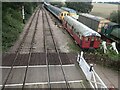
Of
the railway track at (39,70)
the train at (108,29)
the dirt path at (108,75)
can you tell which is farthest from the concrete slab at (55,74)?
the train at (108,29)

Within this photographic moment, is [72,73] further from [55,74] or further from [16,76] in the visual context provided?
[16,76]

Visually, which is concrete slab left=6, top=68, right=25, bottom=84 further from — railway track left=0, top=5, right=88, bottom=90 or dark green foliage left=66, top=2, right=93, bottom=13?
dark green foliage left=66, top=2, right=93, bottom=13

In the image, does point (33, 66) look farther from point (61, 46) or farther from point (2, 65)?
point (61, 46)

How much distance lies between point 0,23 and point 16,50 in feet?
19.0

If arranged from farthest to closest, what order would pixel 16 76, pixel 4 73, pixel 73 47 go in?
pixel 73 47 → pixel 4 73 → pixel 16 76

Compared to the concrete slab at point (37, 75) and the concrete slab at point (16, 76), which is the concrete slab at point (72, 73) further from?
the concrete slab at point (16, 76)

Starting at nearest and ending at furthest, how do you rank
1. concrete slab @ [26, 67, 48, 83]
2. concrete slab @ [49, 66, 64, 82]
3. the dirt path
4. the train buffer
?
the train buffer
concrete slab @ [26, 67, 48, 83]
concrete slab @ [49, 66, 64, 82]
the dirt path

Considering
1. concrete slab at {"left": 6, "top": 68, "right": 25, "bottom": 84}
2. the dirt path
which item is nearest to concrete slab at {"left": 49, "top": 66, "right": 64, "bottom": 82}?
concrete slab at {"left": 6, "top": 68, "right": 25, "bottom": 84}

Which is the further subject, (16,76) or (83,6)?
(83,6)

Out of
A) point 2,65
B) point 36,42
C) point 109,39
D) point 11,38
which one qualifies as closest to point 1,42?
point 11,38

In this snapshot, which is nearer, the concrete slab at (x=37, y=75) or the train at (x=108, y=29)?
the concrete slab at (x=37, y=75)

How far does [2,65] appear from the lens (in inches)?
535

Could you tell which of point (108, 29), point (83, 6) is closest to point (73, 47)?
point (108, 29)

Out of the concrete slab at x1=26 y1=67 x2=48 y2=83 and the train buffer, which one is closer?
the train buffer
